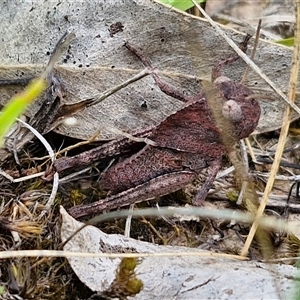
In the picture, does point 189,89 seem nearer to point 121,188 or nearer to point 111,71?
point 111,71

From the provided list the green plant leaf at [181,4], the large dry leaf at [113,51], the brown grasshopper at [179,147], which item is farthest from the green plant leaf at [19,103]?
the green plant leaf at [181,4]

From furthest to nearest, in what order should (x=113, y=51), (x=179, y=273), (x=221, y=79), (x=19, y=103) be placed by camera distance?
(x=113, y=51)
(x=221, y=79)
(x=179, y=273)
(x=19, y=103)

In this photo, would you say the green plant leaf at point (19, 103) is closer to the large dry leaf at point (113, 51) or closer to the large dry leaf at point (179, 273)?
the large dry leaf at point (179, 273)

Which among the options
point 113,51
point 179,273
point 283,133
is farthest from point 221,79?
point 179,273

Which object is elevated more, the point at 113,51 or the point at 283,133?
the point at 113,51

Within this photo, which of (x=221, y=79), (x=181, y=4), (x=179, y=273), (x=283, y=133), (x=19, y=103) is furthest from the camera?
Answer: (x=181, y=4)

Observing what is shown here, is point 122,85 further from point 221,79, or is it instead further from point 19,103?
point 19,103
